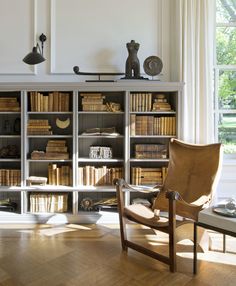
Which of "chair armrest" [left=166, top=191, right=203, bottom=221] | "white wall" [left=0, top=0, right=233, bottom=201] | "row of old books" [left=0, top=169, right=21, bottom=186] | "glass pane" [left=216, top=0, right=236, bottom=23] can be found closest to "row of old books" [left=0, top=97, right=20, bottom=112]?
"white wall" [left=0, top=0, right=233, bottom=201]

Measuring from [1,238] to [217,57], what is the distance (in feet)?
11.8

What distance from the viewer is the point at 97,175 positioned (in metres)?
3.84

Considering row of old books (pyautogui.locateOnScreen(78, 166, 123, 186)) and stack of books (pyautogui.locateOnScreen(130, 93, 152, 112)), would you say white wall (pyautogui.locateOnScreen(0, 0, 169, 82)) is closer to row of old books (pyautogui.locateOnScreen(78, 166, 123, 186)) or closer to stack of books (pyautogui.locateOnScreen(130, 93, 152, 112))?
stack of books (pyautogui.locateOnScreen(130, 93, 152, 112))

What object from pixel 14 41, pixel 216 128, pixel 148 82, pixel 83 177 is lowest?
pixel 83 177

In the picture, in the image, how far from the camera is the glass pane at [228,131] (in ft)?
13.6

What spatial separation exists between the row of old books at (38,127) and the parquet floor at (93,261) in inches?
47.3

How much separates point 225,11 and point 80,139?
8.83 ft

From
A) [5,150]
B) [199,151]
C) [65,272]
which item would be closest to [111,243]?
[65,272]

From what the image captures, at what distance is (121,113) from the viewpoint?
3.77 metres

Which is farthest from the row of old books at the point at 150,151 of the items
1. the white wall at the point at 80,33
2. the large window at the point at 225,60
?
the white wall at the point at 80,33

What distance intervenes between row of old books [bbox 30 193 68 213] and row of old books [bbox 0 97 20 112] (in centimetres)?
114

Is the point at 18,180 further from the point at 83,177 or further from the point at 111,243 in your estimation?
the point at 111,243

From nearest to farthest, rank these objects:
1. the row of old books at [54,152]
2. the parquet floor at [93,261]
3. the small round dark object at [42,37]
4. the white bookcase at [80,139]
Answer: the parquet floor at [93,261]
the white bookcase at [80,139]
the row of old books at [54,152]
the small round dark object at [42,37]

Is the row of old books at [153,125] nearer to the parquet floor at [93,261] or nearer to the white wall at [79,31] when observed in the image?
the white wall at [79,31]
